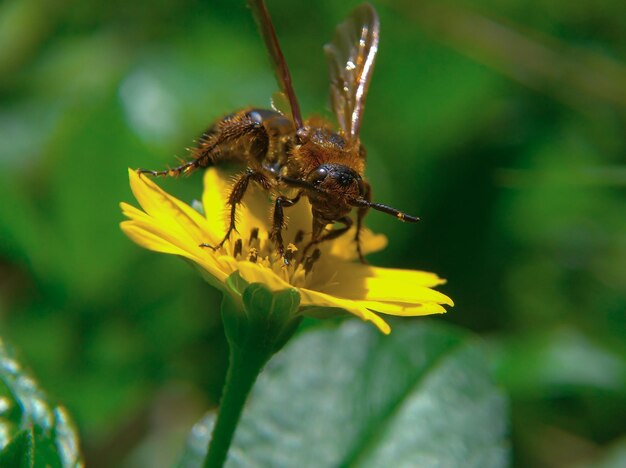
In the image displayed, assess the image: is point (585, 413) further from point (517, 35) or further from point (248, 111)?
point (248, 111)

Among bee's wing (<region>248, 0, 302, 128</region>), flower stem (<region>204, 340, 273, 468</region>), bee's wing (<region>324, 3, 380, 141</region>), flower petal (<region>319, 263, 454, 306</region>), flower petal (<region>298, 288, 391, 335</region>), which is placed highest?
bee's wing (<region>324, 3, 380, 141</region>)

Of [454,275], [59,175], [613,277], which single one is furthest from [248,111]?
[613,277]

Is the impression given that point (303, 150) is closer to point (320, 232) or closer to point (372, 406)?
point (320, 232)

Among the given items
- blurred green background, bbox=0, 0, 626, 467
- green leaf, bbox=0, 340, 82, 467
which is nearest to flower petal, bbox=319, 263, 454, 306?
green leaf, bbox=0, 340, 82, 467

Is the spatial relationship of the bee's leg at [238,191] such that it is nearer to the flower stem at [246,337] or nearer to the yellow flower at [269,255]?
the yellow flower at [269,255]

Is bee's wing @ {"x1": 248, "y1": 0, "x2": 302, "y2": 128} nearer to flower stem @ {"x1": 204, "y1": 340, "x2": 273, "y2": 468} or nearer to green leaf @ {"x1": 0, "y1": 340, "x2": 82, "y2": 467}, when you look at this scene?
flower stem @ {"x1": 204, "y1": 340, "x2": 273, "y2": 468}

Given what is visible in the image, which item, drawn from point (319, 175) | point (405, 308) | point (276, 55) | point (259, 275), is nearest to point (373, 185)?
point (276, 55)

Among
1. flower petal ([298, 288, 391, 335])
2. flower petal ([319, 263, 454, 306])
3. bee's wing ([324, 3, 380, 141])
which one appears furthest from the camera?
bee's wing ([324, 3, 380, 141])
